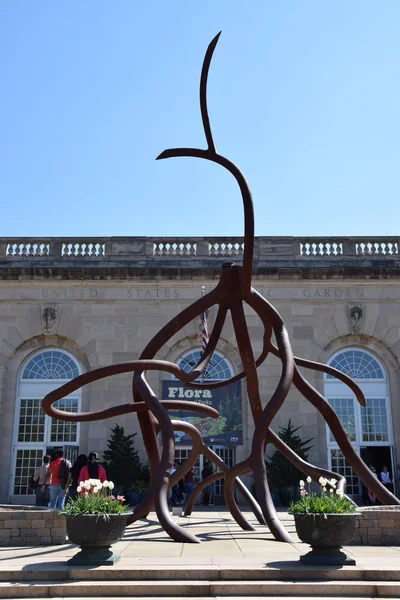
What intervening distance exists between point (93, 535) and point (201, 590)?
189cm

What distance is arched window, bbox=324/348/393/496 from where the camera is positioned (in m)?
26.4

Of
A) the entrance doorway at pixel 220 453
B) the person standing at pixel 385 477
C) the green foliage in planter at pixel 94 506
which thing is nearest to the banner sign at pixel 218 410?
the entrance doorway at pixel 220 453

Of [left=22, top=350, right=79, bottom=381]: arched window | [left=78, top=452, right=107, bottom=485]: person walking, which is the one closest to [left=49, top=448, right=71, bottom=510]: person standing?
[left=78, top=452, right=107, bottom=485]: person walking

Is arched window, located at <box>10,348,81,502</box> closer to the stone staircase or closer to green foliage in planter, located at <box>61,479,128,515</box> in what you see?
green foliage in planter, located at <box>61,479,128,515</box>

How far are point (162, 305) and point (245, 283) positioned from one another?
1413 centimetres

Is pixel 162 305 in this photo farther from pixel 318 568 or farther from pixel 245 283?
pixel 318 568

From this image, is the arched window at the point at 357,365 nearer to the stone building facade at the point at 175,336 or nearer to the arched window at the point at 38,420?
the stone building facade at the point at 175,336

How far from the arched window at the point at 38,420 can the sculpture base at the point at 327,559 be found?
17610 millimetres

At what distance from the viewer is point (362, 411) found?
87.9 feet

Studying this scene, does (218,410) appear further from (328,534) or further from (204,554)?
(328,534)

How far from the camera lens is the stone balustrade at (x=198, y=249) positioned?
2811 cm

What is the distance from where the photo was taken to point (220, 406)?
26.1 m

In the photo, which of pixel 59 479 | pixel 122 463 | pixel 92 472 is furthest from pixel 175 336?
pixel 92 472

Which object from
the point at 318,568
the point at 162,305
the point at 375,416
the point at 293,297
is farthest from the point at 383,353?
the point at 318,568
